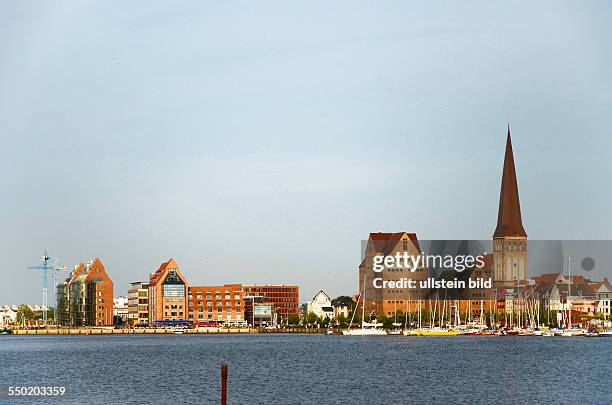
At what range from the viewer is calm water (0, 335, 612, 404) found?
6225 cm

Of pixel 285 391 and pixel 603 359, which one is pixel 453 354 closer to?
pixel 603 359

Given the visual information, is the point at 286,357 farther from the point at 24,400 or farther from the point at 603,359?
the point at 24,400

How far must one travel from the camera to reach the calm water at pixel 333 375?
204 feet

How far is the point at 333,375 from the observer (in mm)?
78500

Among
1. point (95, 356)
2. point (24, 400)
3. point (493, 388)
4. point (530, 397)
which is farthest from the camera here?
point (95, 356)

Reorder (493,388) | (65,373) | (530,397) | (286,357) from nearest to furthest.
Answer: (530,397) → (493,388) → (65,373) → (286,357)

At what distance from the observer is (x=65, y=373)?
83000 mm

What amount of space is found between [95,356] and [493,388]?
57.8 m

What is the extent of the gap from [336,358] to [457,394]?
39.5 meters

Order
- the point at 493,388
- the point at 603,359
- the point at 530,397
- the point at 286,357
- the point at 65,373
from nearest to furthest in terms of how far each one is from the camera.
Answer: the point at 530,397, the point at 493,388, the point at 65,373, the point at 603,359, the point at 286,357

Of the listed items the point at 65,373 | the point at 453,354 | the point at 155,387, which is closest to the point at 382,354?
the point at 453,354

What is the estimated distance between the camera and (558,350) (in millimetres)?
118062

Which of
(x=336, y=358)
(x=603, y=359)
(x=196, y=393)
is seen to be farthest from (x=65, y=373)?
(x=603, y=359)

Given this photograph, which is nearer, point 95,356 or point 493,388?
point 493,388
